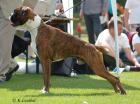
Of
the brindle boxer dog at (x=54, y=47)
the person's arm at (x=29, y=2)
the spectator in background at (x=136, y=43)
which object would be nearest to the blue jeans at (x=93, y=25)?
the spectator in background at (x=136, y=43)

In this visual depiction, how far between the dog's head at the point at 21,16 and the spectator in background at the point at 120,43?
3814mm

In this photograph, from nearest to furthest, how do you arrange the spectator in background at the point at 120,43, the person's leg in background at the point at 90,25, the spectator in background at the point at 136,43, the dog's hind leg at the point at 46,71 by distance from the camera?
1. the dog's hind leg at the point at 46,71
2. the spectator in background at the point at 120,43
3. the spectator in background at the point at 136,43
4. the person's leg in background at the point at 90,25

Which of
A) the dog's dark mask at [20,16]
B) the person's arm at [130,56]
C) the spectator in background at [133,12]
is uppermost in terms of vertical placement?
the dog's dark mask at [20,16]

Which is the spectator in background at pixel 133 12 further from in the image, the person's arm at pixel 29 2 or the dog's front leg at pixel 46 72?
the dog's front leg at pixel 46 72

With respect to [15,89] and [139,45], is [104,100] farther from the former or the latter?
[139,45]

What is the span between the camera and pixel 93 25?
14156mm

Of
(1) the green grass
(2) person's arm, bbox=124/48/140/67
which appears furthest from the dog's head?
(2) person's arm, bbox=124/48/140/67

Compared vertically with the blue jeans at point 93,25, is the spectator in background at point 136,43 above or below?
below

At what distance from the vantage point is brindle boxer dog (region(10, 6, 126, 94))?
8578mm

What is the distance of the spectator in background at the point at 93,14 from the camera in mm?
14000

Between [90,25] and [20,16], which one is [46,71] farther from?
[90,25]

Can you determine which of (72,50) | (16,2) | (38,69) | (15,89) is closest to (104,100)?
(72,50)

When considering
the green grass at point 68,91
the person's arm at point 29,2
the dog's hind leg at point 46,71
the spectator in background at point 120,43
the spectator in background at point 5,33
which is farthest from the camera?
the spectator in background at point 120,43

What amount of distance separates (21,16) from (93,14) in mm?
5527
